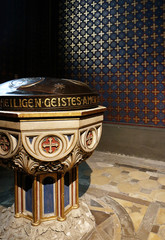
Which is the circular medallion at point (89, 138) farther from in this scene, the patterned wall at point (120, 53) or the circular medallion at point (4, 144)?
the patterned wall at point (120, 53)

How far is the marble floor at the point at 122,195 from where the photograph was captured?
190cm

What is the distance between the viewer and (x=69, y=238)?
5.69 feet

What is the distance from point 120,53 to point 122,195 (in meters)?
2.68

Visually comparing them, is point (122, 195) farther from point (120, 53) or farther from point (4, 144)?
point (120, 53)

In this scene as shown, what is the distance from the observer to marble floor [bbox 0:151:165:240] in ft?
6.23

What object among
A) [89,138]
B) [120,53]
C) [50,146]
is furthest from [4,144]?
[120,53]

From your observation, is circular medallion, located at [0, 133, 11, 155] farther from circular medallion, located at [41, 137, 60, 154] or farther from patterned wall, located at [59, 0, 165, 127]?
patterned wall, located at [59, 0, 165, 127]

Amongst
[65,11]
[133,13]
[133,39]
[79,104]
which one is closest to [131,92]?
[133,39]

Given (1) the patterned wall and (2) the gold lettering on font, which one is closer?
(2) the gold lettering on font

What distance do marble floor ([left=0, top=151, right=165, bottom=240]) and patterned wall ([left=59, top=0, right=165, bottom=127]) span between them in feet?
3.20

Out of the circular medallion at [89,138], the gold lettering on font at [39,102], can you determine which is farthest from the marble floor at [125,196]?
the gold lettering on font at [39,102]

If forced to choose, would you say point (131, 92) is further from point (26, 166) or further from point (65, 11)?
point (26, 166)

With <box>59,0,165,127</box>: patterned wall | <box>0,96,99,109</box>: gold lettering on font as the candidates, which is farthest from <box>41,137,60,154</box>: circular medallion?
<box>59,0,165,127</box>: patterned wall

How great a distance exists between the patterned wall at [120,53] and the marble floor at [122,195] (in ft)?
3.20
